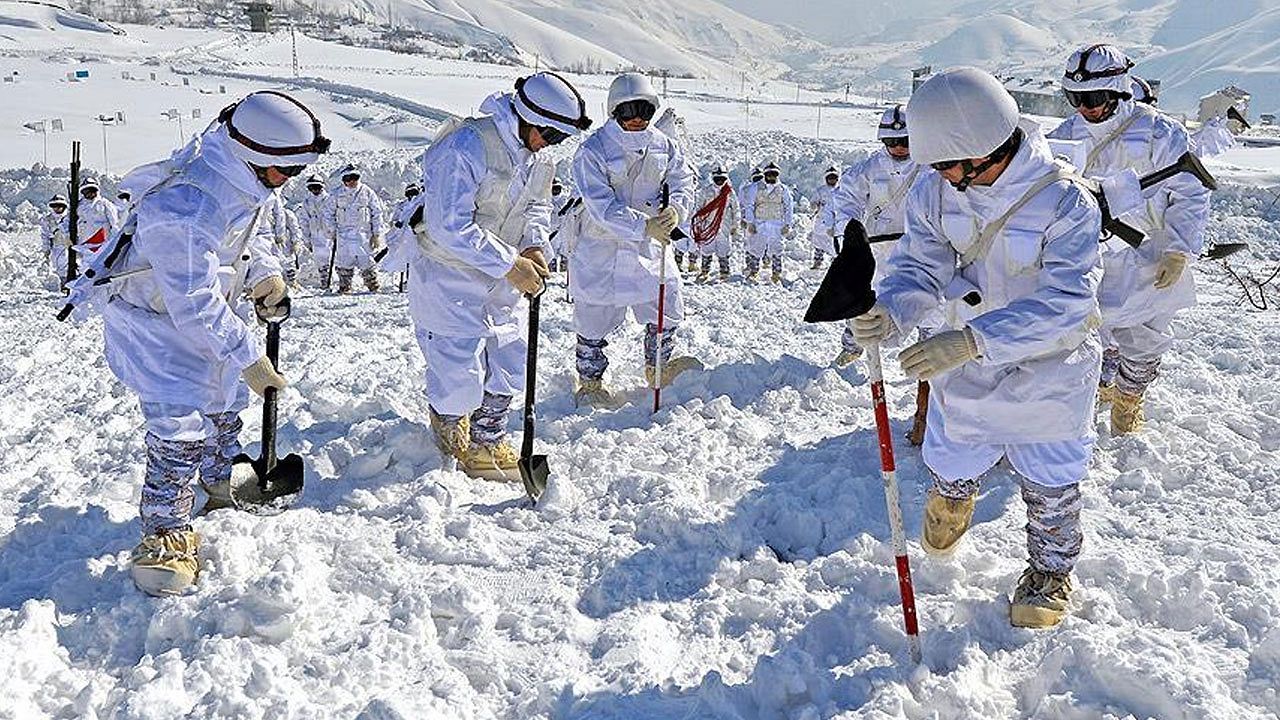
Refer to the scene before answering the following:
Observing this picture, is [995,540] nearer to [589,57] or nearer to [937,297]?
[937,297]

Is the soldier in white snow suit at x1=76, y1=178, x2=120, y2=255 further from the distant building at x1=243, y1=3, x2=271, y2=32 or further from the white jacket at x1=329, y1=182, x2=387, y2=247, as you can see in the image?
the distant building at x1=243, y1=3, x2=271, y2=32

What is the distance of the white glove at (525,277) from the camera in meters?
4.59

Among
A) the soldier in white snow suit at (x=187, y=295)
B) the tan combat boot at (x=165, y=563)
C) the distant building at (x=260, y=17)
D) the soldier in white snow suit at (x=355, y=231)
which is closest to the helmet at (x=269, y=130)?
the soldier in white snow suit at (x=187, y=295)

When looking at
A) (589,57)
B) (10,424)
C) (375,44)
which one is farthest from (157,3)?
(10,424)

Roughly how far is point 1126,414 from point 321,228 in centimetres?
1274

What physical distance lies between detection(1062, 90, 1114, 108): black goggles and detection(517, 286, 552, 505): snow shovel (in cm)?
299

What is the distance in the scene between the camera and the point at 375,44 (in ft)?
216

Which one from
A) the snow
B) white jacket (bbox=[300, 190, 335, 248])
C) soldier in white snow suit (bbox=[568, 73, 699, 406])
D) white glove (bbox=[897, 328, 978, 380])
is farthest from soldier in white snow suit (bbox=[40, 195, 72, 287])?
white glove (bbox=[897, 328, 978, 380])

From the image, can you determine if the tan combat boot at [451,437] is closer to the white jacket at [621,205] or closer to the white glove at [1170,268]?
the white jacket at [621,205]

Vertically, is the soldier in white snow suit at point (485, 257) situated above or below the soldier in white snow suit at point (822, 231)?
above

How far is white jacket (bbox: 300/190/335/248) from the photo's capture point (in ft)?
48.3

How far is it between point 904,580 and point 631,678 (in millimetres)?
939

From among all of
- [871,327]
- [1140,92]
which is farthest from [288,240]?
[871,327]

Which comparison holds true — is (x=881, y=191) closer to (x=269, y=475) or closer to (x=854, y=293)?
(x=854, y=293)
